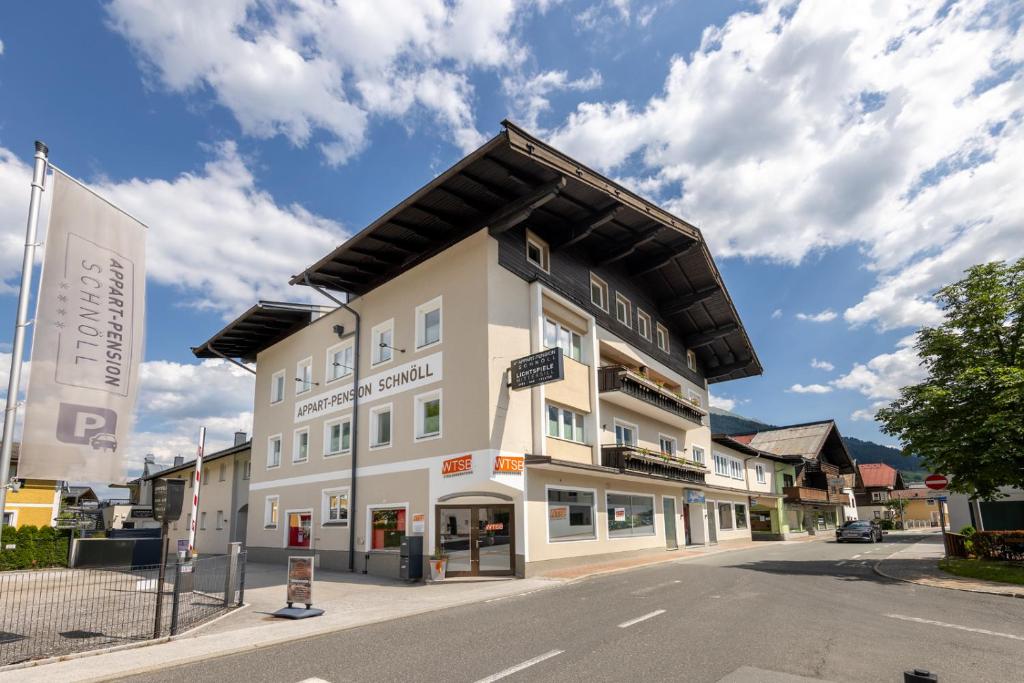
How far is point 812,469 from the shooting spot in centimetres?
5412

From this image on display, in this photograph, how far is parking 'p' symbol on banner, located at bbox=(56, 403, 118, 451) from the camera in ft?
29.9

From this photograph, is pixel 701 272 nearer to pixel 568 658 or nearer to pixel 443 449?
pixel 443 449

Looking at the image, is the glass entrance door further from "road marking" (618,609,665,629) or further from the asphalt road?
"road marking" (618,609,665,629)

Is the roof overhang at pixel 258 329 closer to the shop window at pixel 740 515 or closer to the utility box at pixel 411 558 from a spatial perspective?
the utility box at pixel 411 558

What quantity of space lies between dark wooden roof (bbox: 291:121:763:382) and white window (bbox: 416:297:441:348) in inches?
79.2

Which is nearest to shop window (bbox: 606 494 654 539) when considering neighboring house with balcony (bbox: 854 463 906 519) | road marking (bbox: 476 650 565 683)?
road marking (bbox: 476 650 565 683)

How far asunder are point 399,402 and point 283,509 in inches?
376

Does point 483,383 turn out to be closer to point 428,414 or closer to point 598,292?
point 428,414

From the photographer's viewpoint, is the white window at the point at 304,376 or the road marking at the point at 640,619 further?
the white window at the point at 304,376

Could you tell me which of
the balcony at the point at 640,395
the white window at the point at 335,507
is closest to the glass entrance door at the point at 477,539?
the white window at the point at 335,507

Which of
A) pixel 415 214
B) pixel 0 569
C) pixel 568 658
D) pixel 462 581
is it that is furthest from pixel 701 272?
pixel 0 569

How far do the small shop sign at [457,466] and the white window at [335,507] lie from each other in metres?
6.31

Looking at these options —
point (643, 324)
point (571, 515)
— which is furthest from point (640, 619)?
point (643, 324)

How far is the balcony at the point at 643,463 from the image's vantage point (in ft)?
75.5
